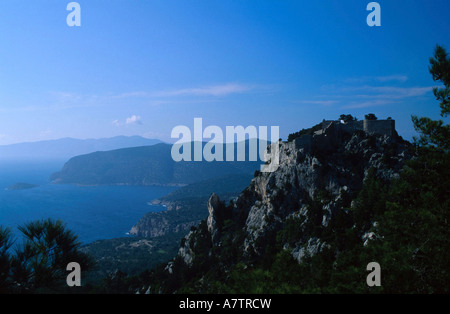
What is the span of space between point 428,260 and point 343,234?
47.5ft

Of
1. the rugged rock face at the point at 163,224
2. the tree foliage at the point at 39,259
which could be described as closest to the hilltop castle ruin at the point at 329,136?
the tree foliage at the point at 39,259

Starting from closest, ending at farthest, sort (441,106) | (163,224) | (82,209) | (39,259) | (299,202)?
(39,259) → (441,106) → (299,202) → (163,224) → (82,209)

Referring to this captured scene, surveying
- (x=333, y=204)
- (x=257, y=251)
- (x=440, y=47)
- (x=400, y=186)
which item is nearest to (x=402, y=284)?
(x=400, y=186)

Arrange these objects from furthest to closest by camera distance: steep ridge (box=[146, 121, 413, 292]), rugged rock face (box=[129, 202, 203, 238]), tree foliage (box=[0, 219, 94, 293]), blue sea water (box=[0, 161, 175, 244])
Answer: blue sea water (box=[0, 161, 175, 244])
rugged rock face (box=[129, 202, 203, 238])
steep ridge (box=[146, 121, 413, 292])
tree foliage (box=[0, 219, 94, 293])

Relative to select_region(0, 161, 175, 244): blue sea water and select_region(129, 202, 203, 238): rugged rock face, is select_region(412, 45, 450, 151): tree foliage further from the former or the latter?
select_region(0, 161, 175, 244): blue sea water

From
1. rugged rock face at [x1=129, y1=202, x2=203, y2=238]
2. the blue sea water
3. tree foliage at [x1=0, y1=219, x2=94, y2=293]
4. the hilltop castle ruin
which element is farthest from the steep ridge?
the blue sea water

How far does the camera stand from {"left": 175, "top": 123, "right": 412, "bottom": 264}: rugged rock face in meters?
30.2

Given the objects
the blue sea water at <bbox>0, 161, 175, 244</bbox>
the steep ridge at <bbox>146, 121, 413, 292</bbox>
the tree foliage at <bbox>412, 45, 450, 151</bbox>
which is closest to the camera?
the tree foliage at <bbox>412, 45, 450, 151</bbox>

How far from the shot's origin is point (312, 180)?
34.2 m

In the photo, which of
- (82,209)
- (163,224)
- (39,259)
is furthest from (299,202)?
(82,209)

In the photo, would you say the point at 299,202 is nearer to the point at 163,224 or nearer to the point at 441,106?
the point at 441,106

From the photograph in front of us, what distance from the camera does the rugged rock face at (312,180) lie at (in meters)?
30.2
